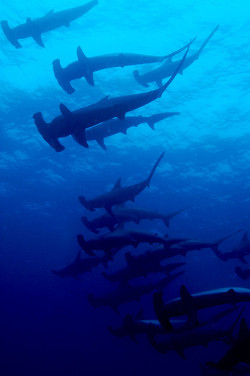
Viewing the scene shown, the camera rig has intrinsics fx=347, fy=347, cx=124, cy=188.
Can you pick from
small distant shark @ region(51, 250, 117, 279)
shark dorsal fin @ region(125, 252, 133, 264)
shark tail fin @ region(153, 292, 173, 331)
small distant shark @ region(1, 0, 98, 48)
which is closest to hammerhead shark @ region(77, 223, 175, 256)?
shark dorsal fin @ region(125, 252, 133, 264)

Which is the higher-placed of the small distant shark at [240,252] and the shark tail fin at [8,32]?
the shark tail fin at [8,32]

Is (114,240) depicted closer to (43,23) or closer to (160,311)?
(160,311)

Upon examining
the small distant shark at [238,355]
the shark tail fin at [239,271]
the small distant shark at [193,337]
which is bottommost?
the small distant shark at [238,355]

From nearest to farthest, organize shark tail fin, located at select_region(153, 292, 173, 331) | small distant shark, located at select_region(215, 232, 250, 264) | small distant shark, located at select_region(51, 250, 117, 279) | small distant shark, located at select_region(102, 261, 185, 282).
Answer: shark tail fin, located at select_region(153, 292, 173, 331) < small distant shark, located at select_region(102, 261, 185, 282) < small distant shark, located at select_region(215, 232, 250, 264) < small distant shark, located at select_region(51, 250, 117, 279)

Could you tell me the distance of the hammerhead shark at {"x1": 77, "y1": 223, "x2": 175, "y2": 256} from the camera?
8.47 m

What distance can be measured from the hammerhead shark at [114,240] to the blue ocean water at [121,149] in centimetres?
1043

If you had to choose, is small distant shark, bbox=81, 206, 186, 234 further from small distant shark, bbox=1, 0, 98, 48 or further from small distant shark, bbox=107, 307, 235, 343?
small distant shark, bbox=1, 0, 98, 48

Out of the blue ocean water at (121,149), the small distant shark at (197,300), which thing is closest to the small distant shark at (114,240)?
the small distant shark at (197,300)

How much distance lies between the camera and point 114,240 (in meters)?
8.67

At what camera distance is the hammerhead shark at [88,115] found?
602 centimetres

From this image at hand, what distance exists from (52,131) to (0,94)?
14826 millimetres

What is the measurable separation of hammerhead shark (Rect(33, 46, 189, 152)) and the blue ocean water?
416 inches

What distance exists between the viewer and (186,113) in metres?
19.5

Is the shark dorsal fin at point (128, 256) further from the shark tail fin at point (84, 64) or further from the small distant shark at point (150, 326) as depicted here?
the shark tail fin at point (84, 64)
